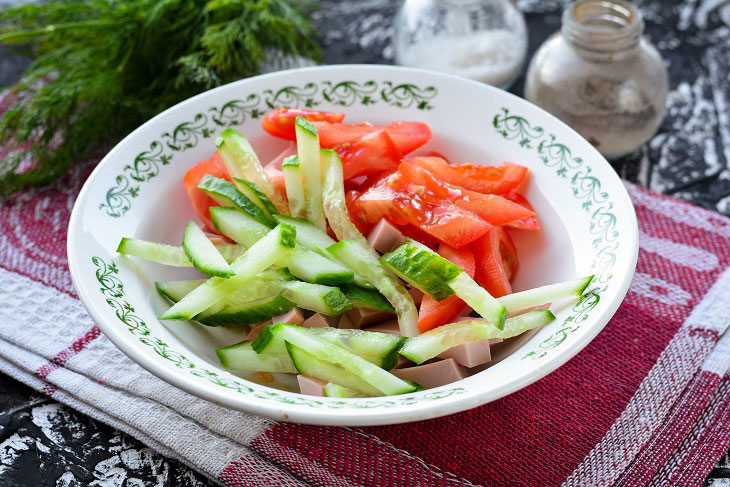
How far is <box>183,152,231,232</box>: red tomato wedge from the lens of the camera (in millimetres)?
2117

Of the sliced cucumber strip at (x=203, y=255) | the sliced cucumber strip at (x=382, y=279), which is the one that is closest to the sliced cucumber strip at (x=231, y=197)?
the sliced cucumber strip at (x=203, y=255)

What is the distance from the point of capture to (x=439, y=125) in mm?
2309

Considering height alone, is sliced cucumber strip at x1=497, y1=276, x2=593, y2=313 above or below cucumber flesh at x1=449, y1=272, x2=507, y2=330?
below

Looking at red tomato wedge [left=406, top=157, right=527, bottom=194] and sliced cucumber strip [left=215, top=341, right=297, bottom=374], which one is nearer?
sliced cucumber strip [left=215, top=341, right=297, bottom=374]

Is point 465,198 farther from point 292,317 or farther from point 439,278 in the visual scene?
point 292,317

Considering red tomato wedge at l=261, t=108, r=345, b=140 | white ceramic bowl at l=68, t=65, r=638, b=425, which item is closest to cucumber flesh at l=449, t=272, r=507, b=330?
white ceramic bowl at l=68, t=65, r=638, b=425

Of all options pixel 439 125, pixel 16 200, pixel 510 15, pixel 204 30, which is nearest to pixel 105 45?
pixel 204 30

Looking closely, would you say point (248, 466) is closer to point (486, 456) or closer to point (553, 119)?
point (486, 456)

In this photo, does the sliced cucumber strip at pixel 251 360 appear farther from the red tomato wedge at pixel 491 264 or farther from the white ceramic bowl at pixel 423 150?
the red tomato wedge at pixel 491 264

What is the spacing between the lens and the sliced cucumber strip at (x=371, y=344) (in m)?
1.69

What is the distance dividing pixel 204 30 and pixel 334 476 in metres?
1.80

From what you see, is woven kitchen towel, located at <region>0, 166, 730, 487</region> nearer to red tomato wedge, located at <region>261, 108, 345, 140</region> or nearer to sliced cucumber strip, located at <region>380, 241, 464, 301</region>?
sliced cucumber strip, located at <region>380, 241, 464, 301</region>

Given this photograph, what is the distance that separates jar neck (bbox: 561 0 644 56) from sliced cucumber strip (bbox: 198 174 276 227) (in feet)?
4.33

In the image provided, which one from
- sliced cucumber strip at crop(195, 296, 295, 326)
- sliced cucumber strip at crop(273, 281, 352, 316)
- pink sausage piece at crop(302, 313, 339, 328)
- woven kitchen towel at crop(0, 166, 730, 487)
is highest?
sliced cucumber strip at crop(273, 281, 352, 316)
